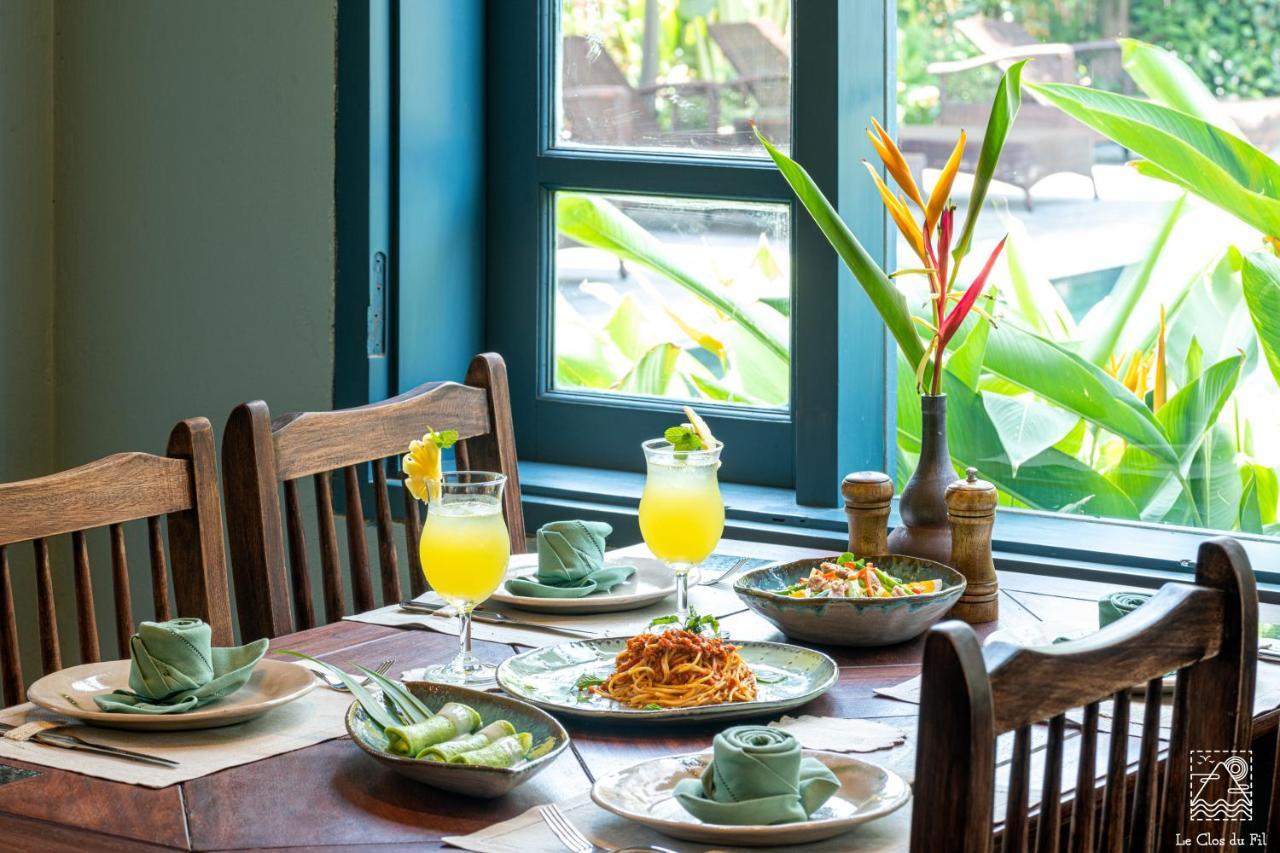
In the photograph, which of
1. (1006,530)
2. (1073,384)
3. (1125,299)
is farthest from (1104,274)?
(1006,530)

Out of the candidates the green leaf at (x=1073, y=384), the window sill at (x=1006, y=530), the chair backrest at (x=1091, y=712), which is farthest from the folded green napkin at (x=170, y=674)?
the green leaf at (x=1073, y=384)

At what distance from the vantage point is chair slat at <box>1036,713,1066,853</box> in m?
0.89

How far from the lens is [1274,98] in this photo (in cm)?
212

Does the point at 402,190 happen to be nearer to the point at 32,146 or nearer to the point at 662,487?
the point at 32,146

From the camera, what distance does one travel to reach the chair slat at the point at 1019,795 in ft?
2.83

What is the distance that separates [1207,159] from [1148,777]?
4.30 feet

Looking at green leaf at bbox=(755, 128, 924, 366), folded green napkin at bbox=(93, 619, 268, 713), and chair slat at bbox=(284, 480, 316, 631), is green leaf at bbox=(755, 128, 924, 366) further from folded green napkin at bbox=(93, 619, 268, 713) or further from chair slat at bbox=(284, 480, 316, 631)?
folded green napkin at bbox=(93, 619, 268, 713)

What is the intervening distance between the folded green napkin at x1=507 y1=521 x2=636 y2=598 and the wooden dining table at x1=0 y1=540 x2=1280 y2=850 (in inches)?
15.4

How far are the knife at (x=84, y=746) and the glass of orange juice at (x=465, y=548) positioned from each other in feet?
0.97

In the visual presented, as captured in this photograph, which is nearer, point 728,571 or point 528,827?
point 528,827

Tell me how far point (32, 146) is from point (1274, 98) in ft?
6.65

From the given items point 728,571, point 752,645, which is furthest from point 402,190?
point 752,645

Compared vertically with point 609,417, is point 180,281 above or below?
above

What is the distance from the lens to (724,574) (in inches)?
75.4
